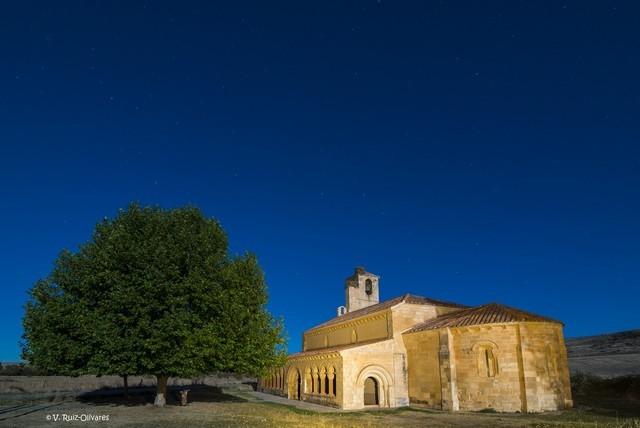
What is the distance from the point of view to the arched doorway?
131 ft

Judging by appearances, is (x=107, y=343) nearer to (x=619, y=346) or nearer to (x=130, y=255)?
(x=130, y=255)

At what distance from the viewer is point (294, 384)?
40.5 meters

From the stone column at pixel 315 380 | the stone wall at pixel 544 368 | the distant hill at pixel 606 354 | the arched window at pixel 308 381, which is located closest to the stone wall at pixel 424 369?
the stone wall at pixel 544 368

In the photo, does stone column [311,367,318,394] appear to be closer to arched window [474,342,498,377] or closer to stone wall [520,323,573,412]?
arched window [474,342,498,377]

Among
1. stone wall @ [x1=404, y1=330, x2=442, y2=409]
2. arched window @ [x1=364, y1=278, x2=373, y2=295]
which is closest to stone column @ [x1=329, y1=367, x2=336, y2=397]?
stone wall @ [x1=404, y1=330, x2=442, y2=409]

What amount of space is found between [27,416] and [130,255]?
10041 millimetres

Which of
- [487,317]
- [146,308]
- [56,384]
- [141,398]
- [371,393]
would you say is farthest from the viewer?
[56,384]

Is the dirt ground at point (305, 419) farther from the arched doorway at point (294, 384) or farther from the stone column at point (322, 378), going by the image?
the arched doorway at point (294, 384)

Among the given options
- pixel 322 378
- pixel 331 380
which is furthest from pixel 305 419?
pixel 322 378

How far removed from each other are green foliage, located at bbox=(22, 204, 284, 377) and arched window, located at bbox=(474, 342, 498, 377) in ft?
43.7

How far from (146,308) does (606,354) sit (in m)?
70.7

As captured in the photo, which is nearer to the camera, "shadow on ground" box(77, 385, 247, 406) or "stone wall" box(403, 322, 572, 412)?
"stone wall" box(403, 322, 572, 412)

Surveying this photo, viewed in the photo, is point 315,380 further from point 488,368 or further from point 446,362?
point 488,368

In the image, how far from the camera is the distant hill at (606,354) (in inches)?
1934
